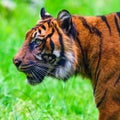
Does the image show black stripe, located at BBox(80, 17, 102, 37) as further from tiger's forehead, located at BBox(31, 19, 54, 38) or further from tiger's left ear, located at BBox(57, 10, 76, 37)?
tiger's forehead, located at BBox(31, 19, 54, 38)

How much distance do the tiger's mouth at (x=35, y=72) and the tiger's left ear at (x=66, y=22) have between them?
41cm

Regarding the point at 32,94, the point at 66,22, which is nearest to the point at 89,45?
the point at 66,22

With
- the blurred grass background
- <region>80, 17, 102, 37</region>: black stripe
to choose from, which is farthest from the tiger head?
the blurred grass background

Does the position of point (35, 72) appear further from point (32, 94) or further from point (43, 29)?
point (32, 94)

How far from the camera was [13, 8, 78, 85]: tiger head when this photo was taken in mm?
6363

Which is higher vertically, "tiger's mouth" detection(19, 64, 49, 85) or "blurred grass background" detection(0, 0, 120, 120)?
"tiger's mouth" detection(19, 64, 49, 85)

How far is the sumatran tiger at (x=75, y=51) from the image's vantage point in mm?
6266

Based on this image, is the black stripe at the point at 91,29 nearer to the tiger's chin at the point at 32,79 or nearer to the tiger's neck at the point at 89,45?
→ the tiger's neck at the point at 89,45

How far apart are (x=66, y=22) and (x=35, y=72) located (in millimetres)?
575

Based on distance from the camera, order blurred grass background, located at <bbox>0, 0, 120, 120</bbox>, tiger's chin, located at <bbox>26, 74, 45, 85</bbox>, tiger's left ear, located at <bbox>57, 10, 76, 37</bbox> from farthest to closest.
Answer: blurred grass background, located at <bbox>0, 0, 120, 120</bbox>, tiger's chin, located at <bbox>26, 74, 45, 85</bbox>, tiger's left ear, located at <bbox>57, 10, 76, 37</bbox>

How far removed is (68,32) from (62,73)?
42cm

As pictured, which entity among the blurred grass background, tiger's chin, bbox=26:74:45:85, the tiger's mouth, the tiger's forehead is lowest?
the blurred grass background

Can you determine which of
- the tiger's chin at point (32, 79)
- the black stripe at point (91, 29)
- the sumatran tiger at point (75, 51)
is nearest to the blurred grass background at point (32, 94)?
the tiger's chin at point (32, 79)

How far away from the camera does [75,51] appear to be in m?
6.37
